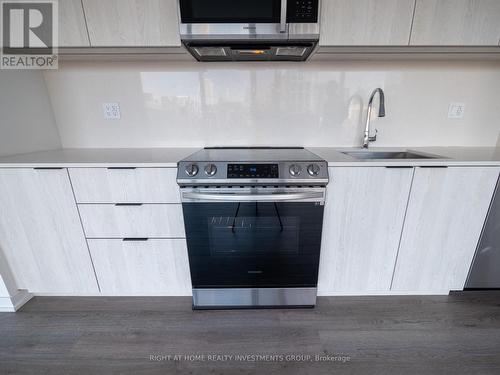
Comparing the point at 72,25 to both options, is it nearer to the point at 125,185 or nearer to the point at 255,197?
the point at 125,185

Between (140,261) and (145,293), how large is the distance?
274 mm

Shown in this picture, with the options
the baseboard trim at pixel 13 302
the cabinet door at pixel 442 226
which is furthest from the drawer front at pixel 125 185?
the cabinet door at pixel 442 226

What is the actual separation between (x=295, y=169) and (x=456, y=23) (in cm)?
119

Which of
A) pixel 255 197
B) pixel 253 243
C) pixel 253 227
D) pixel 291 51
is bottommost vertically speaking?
pixel 253 243

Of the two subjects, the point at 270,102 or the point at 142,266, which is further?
the point at 270,102

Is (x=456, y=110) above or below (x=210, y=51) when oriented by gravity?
below

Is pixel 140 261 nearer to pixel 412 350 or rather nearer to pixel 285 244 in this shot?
pixel 285 244

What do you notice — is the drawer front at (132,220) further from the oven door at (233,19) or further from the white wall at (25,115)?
the oven door at (233,19)

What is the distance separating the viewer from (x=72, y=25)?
121 cm

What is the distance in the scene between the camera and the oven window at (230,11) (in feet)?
3.65

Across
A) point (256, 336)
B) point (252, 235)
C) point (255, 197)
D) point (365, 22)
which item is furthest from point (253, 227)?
point (365, 22)

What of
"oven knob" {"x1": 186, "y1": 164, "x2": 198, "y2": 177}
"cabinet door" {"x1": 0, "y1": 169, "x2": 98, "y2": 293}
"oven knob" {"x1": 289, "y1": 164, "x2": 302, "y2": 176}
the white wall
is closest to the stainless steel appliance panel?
"oven knob" {"x1": 289, "y1": 164, "x2": 302, "y2": 176}

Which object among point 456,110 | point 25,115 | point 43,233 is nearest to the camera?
point 43,233

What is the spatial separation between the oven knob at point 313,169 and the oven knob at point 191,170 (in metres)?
0.60
